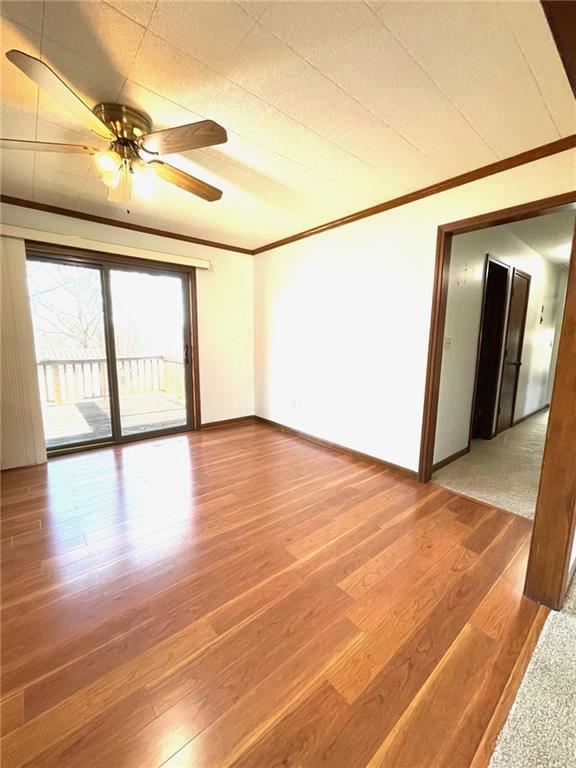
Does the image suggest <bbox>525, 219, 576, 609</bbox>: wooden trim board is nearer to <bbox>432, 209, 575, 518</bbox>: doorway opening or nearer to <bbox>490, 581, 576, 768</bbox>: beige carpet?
<bbox>490, 581, 576, 768</bbox>: beige carpet

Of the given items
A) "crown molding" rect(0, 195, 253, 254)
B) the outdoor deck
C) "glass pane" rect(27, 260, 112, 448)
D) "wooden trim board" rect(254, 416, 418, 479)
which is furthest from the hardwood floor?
"crown molding" rect(0, 195, 253, 254)

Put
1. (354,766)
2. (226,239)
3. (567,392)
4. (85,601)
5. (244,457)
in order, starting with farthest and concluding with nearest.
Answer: (226,239)
(244,457)
(85,601)
(567,392)
(354,766)

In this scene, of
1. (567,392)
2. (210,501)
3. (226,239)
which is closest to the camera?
(567,392)

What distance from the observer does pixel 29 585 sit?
156cm

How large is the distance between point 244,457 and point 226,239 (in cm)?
269

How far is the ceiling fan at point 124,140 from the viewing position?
136 centimetres

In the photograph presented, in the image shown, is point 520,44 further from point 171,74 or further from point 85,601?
point 85,601

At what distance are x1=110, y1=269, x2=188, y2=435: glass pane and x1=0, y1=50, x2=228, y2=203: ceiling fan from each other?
1.78 meters

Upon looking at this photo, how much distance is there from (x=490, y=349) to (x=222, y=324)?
344 cm

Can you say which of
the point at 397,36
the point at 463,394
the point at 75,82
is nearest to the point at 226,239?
the point at 75,82

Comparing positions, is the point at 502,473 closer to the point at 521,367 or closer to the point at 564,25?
the point at 521,367

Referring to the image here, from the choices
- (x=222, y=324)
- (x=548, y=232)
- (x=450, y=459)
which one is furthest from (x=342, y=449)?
(x=548, y=232)

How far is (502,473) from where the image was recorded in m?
2.88

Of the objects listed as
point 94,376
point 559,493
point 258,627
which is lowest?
point 258,627
